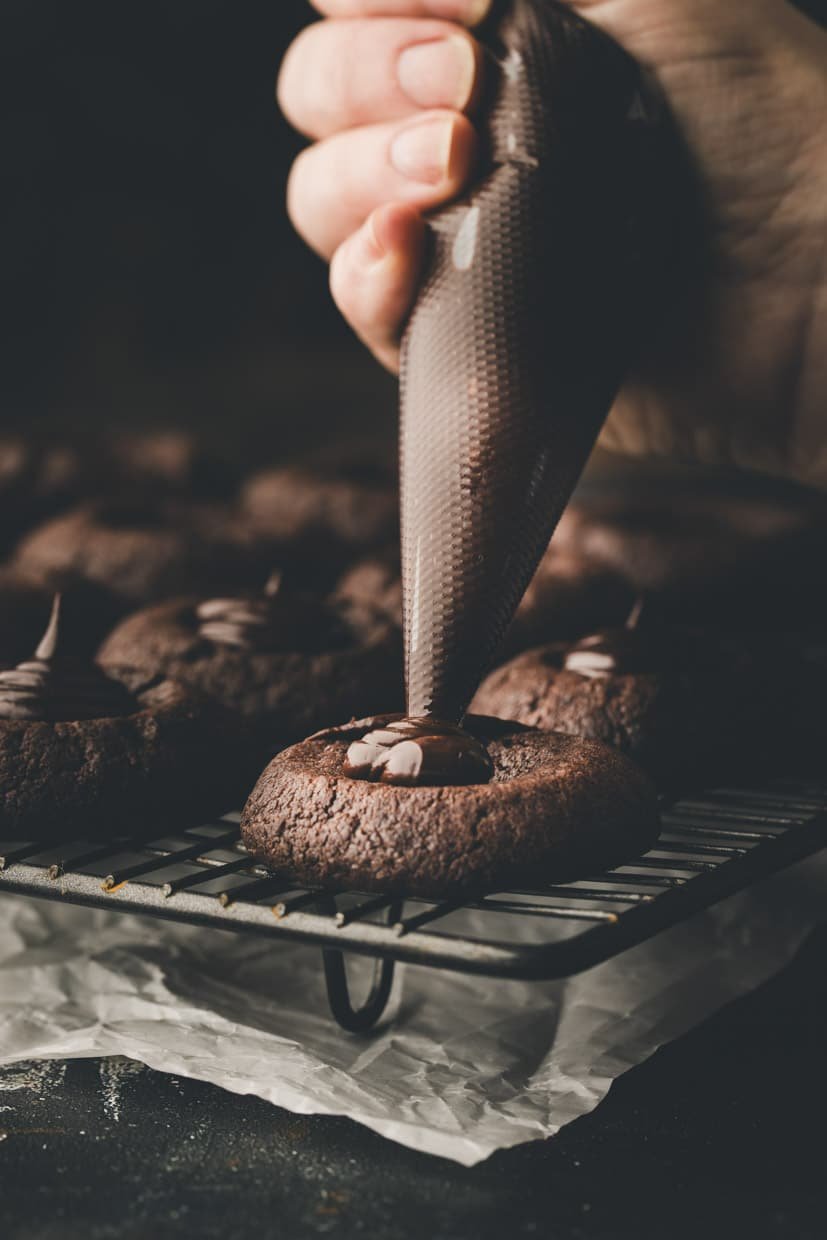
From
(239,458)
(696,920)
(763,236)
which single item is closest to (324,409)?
(239,458)

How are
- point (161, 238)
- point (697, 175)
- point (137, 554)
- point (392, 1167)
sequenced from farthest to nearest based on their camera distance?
point (161, 238) → point (137, 554) → point (697, 175) → point (392, 1167)

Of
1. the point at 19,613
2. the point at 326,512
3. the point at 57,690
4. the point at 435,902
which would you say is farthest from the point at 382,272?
the point at 326,512

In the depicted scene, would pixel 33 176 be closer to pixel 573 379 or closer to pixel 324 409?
pixel 324 409

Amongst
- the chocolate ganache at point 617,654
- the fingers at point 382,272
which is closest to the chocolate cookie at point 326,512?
the fingers at point 382,272

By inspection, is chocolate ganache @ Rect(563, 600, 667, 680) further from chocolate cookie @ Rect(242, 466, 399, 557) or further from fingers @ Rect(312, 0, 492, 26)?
chocolate cookie @ Rect(242, 466, 399, 557)

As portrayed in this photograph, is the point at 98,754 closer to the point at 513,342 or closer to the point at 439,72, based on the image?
the point at 513,342

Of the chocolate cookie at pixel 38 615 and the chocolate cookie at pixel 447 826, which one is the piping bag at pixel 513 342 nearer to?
the chocolate cookie at pixel 447 826
